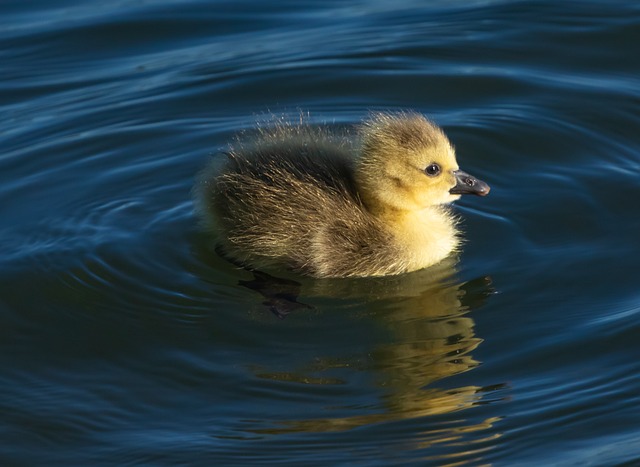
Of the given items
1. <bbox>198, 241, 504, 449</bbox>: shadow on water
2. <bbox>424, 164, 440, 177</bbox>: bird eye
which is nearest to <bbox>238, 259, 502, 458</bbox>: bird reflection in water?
<bbox>198, 241, 504, 449</bbox>: shadow on water

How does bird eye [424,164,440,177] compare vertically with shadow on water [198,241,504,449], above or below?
above

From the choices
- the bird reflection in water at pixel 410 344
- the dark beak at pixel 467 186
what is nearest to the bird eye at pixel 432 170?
the dark beak at pixel 467 186

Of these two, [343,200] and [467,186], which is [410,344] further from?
[467,186]

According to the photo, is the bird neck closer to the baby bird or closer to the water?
the baby bird

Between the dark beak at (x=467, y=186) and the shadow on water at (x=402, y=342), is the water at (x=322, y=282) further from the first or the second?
the dark beak at (x=467, y=186)

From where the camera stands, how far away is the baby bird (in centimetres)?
610

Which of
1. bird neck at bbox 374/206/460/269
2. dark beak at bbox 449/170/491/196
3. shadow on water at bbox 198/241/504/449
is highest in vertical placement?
dark beak at bbox 449/170/491/196

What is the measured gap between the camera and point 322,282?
6.20 meters

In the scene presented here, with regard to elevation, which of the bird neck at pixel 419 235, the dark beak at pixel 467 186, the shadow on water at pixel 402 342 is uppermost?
the dark beak at pixel 467 186

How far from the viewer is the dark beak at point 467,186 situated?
628 centimetres

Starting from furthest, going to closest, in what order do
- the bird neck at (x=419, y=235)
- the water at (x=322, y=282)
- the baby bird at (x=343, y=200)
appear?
the bird neck at (x=419, y=235), the baby bird at (x=343, y=200), the water at (x=322, y=282)

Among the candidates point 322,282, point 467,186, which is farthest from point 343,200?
point 467,186

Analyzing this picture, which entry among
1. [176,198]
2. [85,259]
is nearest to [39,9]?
[176,198]

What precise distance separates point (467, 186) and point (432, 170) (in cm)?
21
